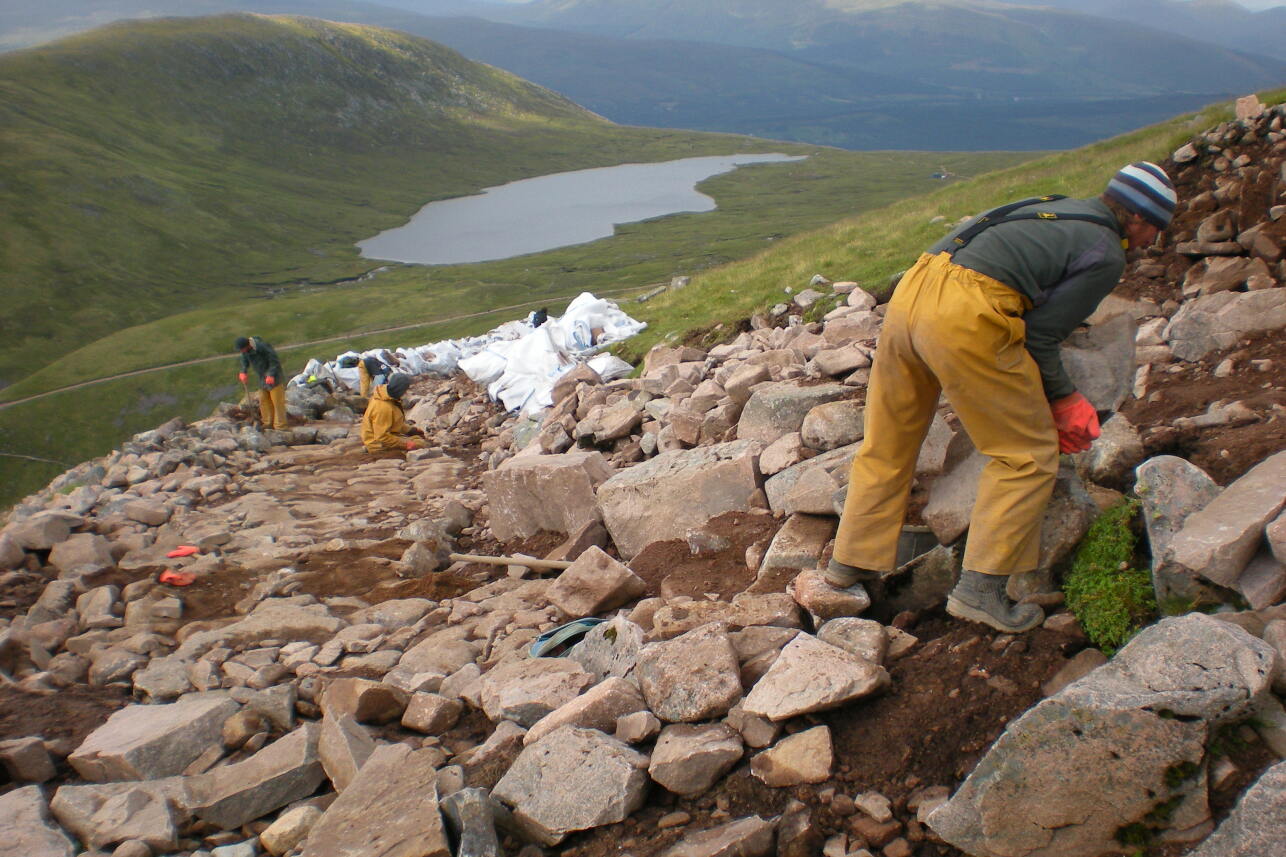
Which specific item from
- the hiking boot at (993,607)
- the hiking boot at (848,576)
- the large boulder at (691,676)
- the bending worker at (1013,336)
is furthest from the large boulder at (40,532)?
the hiking boot at (993,607)

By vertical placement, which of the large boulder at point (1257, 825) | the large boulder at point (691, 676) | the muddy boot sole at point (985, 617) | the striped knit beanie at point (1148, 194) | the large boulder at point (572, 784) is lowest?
the large boulder at point (572, 784)

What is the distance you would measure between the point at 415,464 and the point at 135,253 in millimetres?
96039

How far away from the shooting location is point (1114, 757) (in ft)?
9.98

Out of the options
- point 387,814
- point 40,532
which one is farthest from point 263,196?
point 387,814

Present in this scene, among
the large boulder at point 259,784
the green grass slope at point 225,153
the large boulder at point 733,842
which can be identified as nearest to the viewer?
the large boulder at point 733,842

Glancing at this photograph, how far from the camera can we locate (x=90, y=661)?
24.3 ft

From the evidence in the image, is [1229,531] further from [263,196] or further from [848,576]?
[263,196]

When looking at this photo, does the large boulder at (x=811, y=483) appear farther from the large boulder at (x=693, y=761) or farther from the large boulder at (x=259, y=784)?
the large boulder at (x=259, y=784)

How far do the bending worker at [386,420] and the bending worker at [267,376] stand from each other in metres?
3.51

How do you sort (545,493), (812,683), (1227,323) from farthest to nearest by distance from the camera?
1. (545,493)
2. (1227,323)
3. (812,683)

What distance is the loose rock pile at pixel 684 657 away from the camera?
10.4 feet

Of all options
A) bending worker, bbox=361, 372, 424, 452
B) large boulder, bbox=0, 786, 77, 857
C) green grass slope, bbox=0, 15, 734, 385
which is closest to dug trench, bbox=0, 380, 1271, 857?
large boulder, bbox=0, 786, 77, 857

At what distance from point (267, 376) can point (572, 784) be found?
16.3 metres

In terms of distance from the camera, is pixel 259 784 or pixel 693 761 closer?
pixel 693 761
